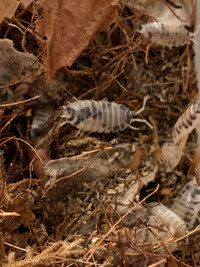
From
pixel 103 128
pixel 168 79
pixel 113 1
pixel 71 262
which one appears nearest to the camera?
pixel 71 262

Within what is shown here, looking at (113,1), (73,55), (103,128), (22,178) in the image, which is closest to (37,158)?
(22,178)

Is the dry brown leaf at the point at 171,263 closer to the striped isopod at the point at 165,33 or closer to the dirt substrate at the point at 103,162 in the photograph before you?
the dirt substrate at the point at 103,162

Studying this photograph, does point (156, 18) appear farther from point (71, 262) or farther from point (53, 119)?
point (71, 262)

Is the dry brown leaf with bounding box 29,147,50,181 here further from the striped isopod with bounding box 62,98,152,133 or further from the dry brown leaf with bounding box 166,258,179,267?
the dry brown leaf with bounding box 166,258,179,267

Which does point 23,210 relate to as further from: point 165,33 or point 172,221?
point 165,33

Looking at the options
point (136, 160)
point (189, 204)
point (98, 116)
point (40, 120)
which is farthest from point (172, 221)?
point (40, 120)

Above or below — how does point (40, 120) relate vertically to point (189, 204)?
above
